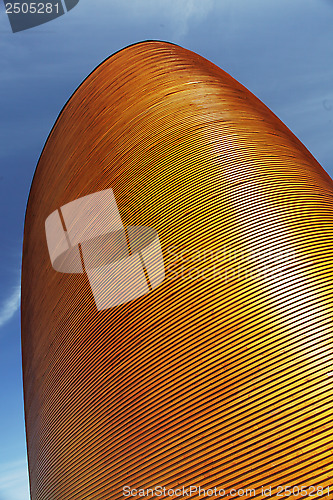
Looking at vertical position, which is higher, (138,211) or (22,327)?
(22,327)

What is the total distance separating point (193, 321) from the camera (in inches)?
262

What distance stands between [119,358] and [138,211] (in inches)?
132

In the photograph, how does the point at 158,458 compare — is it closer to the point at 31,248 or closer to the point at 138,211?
the point at 138,211

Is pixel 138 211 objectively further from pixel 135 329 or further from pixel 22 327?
pixel 22 327

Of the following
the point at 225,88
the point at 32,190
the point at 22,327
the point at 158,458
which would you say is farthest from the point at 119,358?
the point at 32,190

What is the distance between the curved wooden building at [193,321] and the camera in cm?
536

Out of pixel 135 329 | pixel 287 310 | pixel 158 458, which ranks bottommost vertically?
pixel 158 458

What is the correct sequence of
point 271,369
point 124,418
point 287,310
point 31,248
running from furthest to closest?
point 31,248 → point 124,418 → point 287,310 → point 271,369

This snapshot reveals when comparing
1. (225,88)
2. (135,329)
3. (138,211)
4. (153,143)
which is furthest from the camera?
(225,88)

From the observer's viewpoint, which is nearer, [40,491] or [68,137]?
[40,491]

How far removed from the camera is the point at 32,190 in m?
16.3

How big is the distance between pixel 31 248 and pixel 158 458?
11.2m

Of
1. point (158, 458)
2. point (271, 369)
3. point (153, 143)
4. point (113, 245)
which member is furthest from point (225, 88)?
point (158, 458)

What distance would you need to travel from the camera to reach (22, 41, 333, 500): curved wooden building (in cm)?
536
